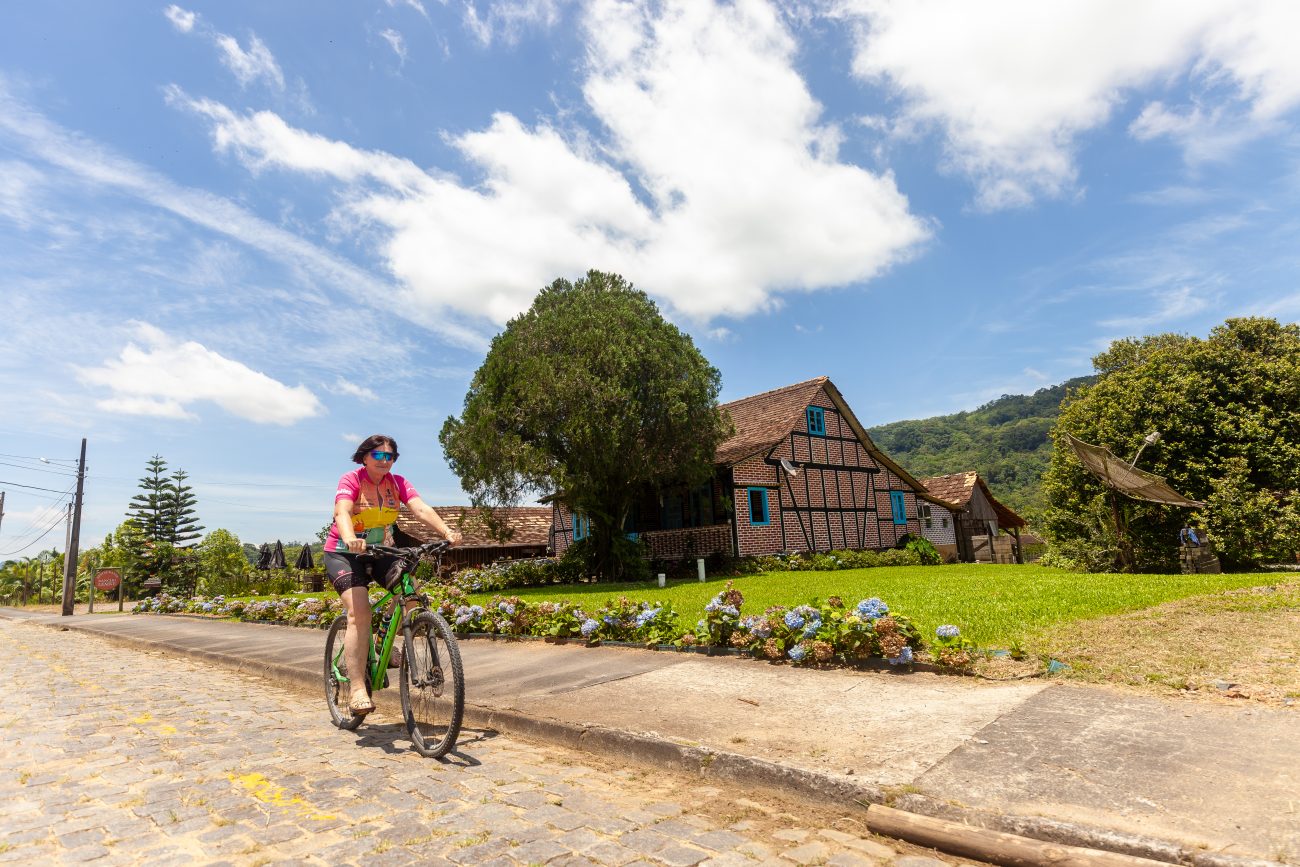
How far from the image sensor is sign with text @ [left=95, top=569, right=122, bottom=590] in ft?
101

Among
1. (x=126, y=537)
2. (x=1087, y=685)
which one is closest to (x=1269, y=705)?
(x=1087, y=685)

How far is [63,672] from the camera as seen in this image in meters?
9.71

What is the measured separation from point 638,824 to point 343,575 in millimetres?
2689

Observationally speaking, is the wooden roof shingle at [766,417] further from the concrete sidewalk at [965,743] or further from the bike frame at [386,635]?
the bike frame at [386,635]

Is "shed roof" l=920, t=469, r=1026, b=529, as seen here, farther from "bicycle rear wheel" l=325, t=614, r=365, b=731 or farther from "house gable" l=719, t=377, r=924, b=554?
"bicycle rear wheel" l=325, t=614, r=365, b=731

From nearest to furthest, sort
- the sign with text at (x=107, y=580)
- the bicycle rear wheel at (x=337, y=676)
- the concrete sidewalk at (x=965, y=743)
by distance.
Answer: the concrete sidewalk at (x=965, y=743), the bicycle rear wheel at (x=337, y=676), the sign with text at (x=107, y=580)

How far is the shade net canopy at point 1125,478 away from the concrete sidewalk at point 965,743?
1193 centimetres

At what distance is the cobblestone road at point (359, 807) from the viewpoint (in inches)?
113

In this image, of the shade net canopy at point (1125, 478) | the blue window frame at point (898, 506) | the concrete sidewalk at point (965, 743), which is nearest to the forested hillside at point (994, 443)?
the blue window frame at point (898, 506)

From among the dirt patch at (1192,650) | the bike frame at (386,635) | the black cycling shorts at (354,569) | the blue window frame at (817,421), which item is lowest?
the dirt patch at (1192,650)

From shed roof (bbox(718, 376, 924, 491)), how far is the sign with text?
2750cm

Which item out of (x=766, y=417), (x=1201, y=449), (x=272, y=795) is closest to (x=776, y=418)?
(x=766, y=417)

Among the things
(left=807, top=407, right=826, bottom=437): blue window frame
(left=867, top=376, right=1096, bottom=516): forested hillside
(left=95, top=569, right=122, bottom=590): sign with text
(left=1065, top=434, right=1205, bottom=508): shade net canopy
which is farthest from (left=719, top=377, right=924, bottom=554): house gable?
(left=95, top=569, right=122, bottom=590): sign with text

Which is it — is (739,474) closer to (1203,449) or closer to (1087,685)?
(1203,449)
